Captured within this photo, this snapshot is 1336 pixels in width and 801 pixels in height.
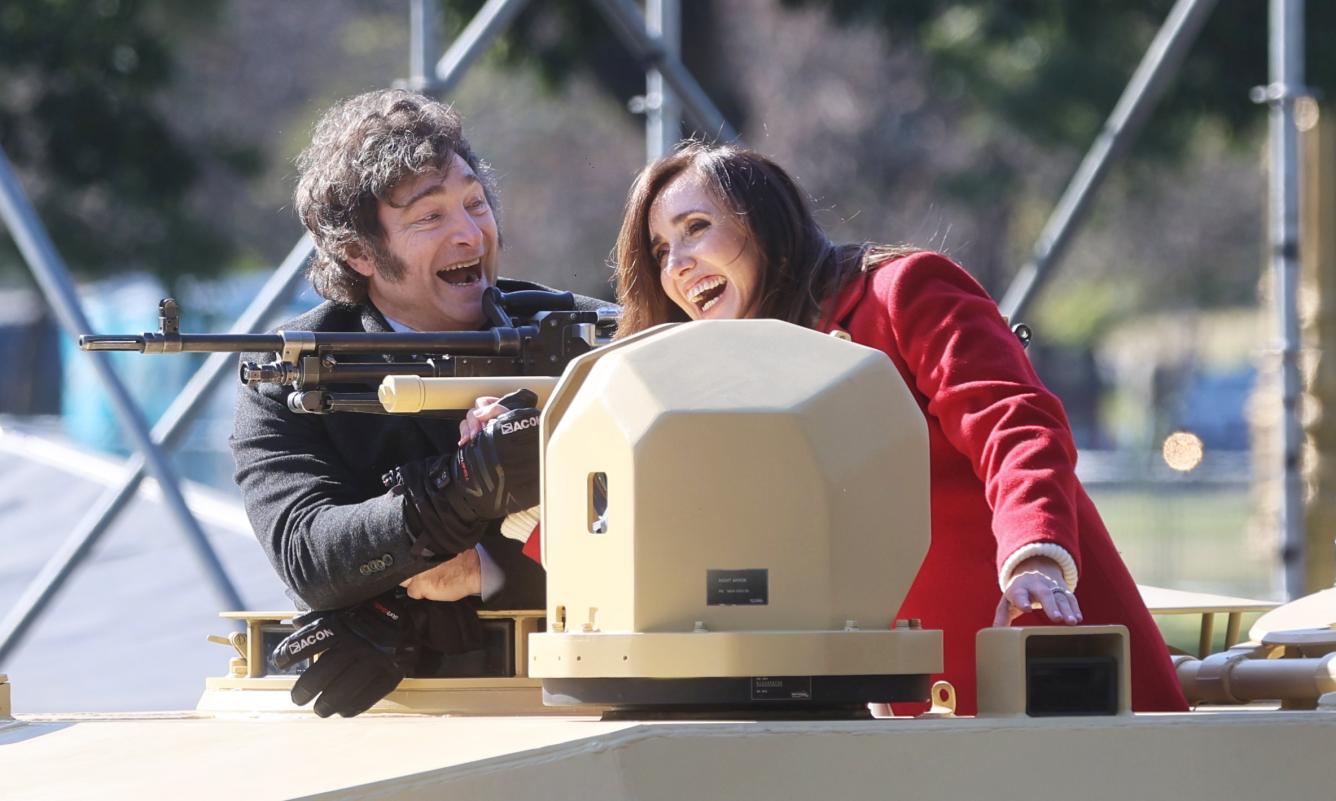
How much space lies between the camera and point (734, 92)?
16.5m

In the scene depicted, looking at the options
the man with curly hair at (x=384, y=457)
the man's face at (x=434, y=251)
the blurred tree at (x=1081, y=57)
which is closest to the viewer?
the man with curly hair at (x=384, y=457)

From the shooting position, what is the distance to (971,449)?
2.89 metres

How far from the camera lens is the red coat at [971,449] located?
2.85m

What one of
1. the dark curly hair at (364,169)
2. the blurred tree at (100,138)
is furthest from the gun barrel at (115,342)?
the blurred tree at (100,138)

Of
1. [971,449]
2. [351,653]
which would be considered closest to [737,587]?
[971,449]

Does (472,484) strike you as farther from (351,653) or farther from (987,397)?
(987,397)

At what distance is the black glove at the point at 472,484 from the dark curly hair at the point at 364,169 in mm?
827

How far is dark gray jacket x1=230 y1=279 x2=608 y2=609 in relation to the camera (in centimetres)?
331

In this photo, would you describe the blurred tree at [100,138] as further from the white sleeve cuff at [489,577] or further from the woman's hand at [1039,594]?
the woman's hand at [1039,594]

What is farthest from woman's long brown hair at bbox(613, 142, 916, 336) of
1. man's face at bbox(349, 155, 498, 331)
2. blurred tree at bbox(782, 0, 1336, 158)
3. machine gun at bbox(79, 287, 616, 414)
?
blurred tree at bbox(782, 0, 1336, 158)

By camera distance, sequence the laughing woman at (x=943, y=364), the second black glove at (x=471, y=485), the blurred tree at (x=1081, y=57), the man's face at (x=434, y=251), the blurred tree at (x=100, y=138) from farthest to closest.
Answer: the blurred tree at (x=100, y=138) < the blurred tree at (x=1081, y=57) < the man's face at (x=434, y=251) < the second black glove at (x=471, y=485) < the laughing woman at (x=943, y=364)

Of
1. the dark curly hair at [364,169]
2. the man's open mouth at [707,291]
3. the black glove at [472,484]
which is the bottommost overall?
the black glove at [472,484]

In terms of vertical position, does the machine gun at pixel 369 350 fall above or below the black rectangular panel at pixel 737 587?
above

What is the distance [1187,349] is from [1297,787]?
1143 inches
